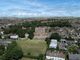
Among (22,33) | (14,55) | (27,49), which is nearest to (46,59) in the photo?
(14,55)

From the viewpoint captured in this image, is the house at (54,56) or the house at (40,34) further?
the house at (40,34)

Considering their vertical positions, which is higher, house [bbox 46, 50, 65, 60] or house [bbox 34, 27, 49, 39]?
house [bbox 46, 50, 65, 60]

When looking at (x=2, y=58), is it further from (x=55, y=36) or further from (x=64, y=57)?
(x=55, y=36)

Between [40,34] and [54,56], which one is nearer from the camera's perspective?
[54,56]

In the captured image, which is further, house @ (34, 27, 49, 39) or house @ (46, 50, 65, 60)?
house @ (34, 27, 49, 39)

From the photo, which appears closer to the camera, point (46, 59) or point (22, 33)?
point (46, 59)

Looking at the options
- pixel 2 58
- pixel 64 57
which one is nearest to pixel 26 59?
pixel 2 58

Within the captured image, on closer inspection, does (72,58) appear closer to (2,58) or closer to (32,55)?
(32,55)

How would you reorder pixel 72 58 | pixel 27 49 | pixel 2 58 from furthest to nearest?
1. pixel 27 49
2. pixel 72 58
3. pixel 2 58

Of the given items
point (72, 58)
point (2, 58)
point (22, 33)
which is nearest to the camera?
point (2, 58)

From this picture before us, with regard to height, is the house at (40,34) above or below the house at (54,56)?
below
